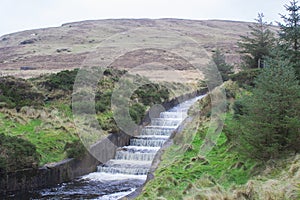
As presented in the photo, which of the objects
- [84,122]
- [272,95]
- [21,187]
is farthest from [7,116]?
[272,95]

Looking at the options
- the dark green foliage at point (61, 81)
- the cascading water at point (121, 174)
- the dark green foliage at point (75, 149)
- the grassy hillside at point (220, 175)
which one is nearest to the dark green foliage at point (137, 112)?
the cascading water at point (121, 174)

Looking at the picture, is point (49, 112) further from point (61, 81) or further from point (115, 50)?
point (115, 50)

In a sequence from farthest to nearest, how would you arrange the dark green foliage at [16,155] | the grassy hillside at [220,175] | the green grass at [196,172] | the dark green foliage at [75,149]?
the dark green foliage at [75,149] < the dark green foliage at [16,155] < the green grass at [196,172] < the grassy hillside at [220,175]

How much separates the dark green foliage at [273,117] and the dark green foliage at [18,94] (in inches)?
778

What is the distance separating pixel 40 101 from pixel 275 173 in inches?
920

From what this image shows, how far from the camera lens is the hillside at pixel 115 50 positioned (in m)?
74.1

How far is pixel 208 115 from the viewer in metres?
26.2

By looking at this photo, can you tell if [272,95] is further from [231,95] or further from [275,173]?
[231,95]

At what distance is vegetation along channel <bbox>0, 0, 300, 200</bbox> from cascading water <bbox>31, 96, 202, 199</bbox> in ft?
0.20

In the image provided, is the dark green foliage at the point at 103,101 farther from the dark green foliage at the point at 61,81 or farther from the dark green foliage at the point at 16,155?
the dark green foliage at the point at 16,155

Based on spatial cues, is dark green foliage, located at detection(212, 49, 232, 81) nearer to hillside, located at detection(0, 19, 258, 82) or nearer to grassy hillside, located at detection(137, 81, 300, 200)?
hillside, located at detection(0, 19, 258, 82)

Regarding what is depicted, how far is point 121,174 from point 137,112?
10.0 metres

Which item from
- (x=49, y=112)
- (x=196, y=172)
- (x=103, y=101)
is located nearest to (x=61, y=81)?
(x=103, y=101)

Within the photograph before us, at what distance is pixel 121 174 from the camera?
24.2 meters
